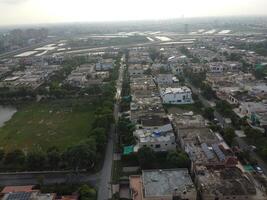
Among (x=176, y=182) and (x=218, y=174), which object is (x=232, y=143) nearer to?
(x=218, y=174)

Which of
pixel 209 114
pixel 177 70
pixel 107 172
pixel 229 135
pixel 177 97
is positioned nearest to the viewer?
pixel 107 172

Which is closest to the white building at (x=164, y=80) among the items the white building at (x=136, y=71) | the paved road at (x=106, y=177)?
the white building at (x=136, y=71)

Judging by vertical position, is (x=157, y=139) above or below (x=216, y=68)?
above

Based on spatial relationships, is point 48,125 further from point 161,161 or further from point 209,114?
point 209,114

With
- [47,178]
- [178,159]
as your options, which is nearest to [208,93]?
[178,159]

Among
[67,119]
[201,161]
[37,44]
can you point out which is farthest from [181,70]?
[37,44]

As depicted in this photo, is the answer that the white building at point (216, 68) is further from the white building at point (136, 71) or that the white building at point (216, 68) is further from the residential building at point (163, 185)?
the residential building at point (163, 185)

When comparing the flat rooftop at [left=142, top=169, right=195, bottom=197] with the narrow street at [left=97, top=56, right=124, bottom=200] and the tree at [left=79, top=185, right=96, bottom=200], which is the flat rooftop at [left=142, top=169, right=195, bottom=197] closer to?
the narrow street at [left=97, top=56, right=124, bottom=200]
